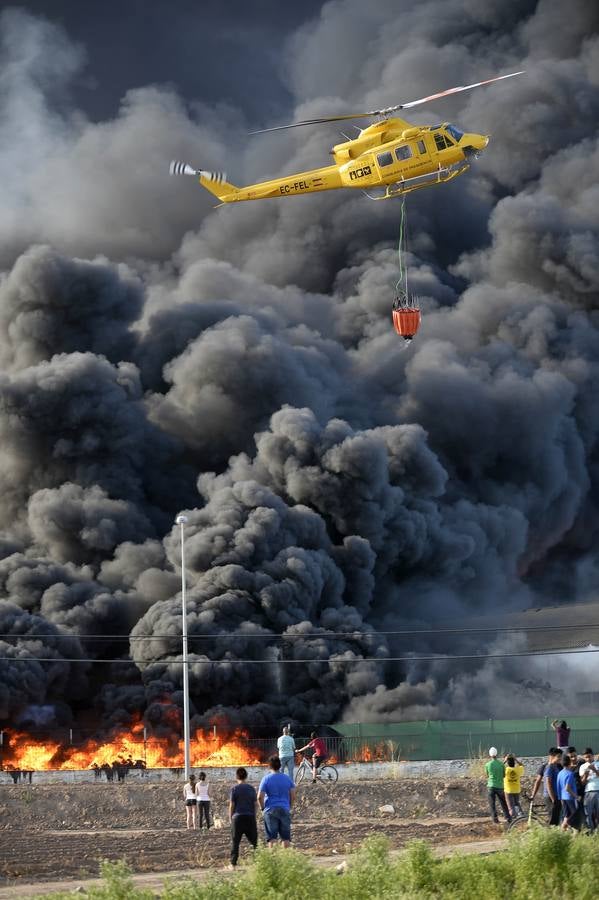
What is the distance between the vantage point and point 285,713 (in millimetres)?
63281

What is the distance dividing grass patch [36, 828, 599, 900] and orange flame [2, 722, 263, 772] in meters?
39.9

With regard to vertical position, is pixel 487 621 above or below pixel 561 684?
above

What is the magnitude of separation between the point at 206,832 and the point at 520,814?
716cm

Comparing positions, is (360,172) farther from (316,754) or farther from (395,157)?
(316,754)

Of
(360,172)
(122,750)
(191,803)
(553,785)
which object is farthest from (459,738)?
(553,785)

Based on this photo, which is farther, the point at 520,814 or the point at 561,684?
the point at 561,684

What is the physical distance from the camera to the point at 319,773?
138 feet

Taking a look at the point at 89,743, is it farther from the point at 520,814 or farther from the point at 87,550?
the point at 520,814

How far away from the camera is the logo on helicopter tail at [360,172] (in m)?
41.5

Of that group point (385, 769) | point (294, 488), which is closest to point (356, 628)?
point (294, 488)

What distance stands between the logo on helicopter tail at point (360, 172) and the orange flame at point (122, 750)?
26327 millimetres

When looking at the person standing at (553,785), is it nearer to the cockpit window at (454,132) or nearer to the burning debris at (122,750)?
the cockpit window at (454,132)

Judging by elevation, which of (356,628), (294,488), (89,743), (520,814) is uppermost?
(294,488)

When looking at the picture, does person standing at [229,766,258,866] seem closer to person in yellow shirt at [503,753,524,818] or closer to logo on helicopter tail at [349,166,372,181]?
person in yellow shirt at [503,753,524,818]
